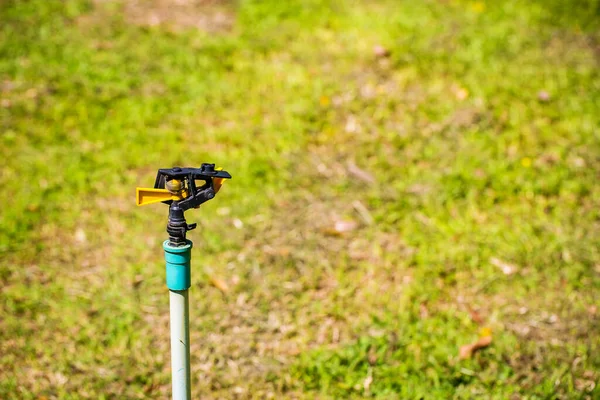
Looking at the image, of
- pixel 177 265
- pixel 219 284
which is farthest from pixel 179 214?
pixel 219 284

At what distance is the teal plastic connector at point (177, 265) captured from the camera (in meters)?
2.05

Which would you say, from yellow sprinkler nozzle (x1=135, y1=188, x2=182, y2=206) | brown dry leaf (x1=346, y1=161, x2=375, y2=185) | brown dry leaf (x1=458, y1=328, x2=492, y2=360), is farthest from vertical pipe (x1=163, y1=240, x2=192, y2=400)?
brown dry leaf (x1=346, y1=161, x2=375, y2=185)

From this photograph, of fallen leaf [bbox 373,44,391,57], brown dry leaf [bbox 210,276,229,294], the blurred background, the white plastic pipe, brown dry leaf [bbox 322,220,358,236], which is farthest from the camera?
fallen leaf [bbox 373,44,391,57]

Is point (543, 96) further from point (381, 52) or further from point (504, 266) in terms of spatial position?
point (504, 266)

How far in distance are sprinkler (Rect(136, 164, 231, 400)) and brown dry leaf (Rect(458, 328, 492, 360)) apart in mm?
1753

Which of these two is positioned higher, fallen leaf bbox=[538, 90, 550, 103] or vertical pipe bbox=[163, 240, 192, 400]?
fallen leaf bbox=[538, 90, 550, 103]

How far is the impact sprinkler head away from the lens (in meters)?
2.02

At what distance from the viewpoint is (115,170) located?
4.68 m

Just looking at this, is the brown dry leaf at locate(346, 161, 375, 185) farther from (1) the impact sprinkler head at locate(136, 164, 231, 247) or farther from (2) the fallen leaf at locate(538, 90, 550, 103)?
(1) the impact sprinkler head at locate(136, 164, 231, 247)

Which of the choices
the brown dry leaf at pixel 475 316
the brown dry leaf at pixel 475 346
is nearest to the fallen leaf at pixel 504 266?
the brown dry leaf at pixel 475 316

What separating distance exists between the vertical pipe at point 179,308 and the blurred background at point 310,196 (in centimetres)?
96

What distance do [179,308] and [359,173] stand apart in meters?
2.74

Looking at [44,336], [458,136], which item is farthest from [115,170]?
[458,136]

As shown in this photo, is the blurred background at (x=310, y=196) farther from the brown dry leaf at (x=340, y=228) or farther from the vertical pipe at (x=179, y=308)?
the vertical pipe at (x=179, y=308)
